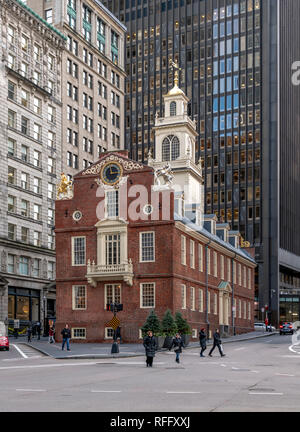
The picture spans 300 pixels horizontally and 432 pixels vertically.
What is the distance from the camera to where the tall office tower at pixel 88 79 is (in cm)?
8425

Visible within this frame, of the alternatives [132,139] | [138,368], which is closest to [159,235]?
[138,368]

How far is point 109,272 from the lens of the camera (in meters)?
51.4

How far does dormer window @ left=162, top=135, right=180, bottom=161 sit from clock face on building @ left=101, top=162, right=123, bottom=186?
15133mm

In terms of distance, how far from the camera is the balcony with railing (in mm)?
51062

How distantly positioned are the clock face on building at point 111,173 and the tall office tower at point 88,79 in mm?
29397

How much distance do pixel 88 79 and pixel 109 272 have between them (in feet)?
148

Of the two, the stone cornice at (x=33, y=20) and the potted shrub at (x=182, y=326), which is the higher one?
the stone cornice at (x=33, y=20)

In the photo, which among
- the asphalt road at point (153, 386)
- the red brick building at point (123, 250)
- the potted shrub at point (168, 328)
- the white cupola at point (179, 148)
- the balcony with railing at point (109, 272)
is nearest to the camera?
the asphalt road at point (153, 386)

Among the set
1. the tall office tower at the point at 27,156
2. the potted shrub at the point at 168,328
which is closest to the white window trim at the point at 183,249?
the potted shrub at the point at 168,328

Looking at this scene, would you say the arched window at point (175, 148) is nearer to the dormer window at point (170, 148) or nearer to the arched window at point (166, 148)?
the dormer window at point (170, 148)

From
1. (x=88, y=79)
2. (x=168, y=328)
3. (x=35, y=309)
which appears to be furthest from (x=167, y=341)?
(x=88, y=79)

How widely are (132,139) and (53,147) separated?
198 ft

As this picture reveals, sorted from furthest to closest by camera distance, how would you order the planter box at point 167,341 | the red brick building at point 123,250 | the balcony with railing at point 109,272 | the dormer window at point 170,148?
the dormer window at point 170,148
the red brick building at point 123,250
the balcony with railing at point 109,272
the planter box at point 167,341
